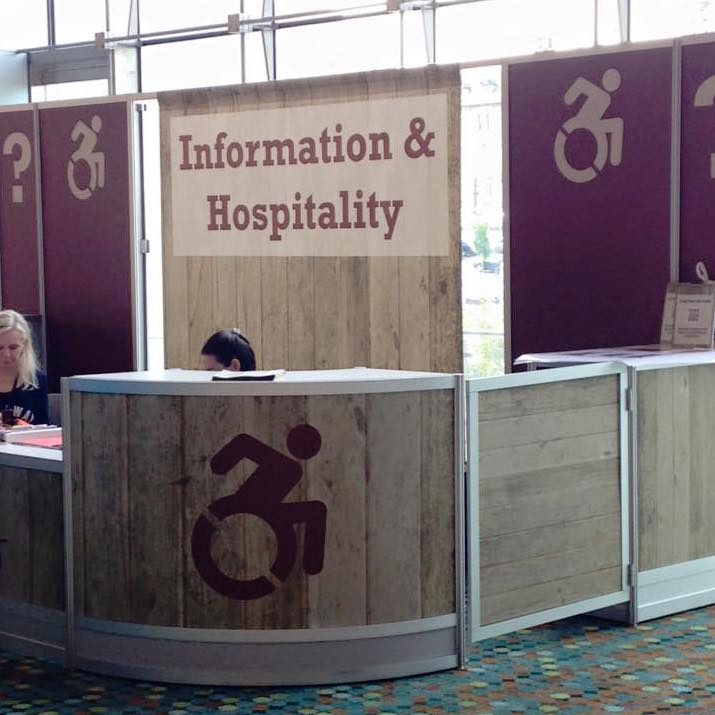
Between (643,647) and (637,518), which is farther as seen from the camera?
(637,518)

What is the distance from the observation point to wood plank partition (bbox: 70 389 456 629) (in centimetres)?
434

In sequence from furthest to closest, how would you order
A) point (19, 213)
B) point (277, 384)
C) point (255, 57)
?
point (19, 213)
point (255, 57)
point (277, 384)

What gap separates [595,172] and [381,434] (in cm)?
258

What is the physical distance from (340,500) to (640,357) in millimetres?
1669

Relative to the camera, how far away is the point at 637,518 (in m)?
5.14

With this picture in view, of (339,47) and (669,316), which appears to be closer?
(669,316)

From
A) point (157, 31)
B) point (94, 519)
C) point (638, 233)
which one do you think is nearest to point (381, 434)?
point (94, 519)

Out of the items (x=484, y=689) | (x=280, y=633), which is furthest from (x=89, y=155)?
(x=484, y=689)

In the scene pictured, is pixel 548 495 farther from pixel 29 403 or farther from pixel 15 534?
pixel 29 403

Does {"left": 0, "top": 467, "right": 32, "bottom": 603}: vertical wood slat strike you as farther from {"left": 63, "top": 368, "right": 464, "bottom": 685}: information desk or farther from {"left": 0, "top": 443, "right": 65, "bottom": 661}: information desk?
{"left": 63, "top": 368, "right": 464, "bottom": 685}: information desk

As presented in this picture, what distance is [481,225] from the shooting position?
288 inches

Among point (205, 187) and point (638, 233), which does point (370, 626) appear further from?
point (205, 187)

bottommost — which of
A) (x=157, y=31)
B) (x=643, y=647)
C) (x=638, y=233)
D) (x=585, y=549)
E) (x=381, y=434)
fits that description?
(x=643, y=647)

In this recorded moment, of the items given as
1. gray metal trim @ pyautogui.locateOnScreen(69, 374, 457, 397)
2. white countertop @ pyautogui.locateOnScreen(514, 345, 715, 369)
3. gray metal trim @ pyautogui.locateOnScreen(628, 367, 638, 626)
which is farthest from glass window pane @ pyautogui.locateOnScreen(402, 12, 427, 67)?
gray metal trim @ pyautogui.locateOnScreen(69, 374, 457, 397)
